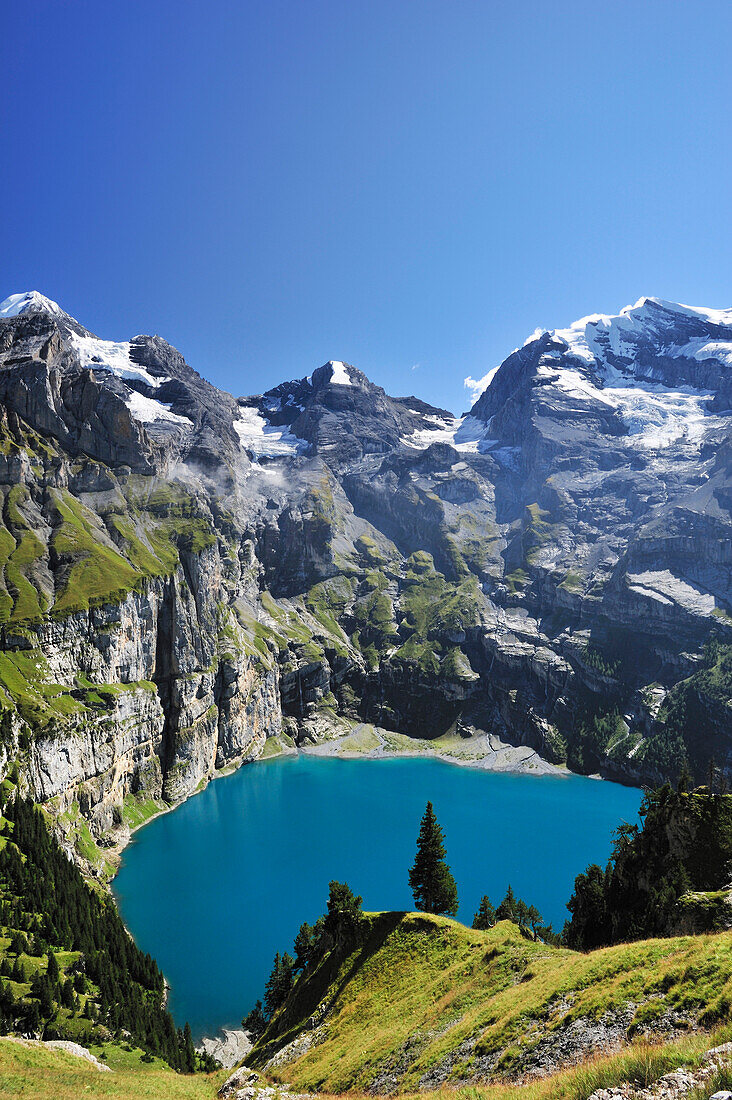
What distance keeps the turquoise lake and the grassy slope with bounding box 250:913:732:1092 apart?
3820 centimetres

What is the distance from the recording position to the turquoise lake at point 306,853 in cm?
7588

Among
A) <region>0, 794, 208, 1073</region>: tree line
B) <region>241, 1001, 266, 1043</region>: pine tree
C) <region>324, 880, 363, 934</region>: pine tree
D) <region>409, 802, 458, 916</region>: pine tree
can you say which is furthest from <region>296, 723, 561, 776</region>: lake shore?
<region>324, 880, 363, 934</region>: pine tree

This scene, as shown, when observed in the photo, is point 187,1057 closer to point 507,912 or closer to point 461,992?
point 507,912

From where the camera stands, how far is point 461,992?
27.2 m

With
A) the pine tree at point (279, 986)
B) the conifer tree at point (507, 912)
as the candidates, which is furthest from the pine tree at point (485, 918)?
the pine tree at point (279, 986)

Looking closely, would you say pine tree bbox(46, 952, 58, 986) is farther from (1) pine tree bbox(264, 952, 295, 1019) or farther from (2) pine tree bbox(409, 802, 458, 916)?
(2) pine tree bbox(409, 802, 458, 916)

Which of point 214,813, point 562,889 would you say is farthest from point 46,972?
point 214,813

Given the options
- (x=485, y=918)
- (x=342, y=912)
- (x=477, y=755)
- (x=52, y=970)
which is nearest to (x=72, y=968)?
(x=52, y=970)

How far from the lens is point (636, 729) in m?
182

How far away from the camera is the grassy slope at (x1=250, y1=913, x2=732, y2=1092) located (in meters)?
15.7

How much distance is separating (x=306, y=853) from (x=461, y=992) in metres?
94.5

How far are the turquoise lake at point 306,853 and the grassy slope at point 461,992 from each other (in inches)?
1504

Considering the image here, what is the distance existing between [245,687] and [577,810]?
4594 inches

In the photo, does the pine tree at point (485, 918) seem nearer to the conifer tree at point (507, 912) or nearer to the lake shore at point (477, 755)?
the conifer tree at point (507, 912)
